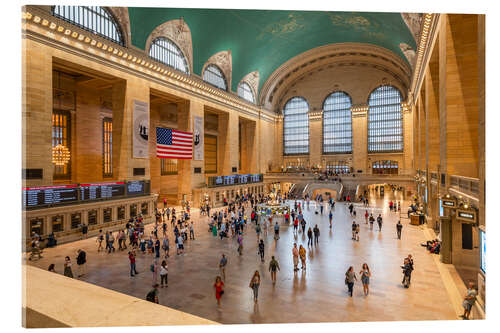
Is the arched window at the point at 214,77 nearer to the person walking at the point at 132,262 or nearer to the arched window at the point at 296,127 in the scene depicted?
the arched window at the point at 296,127

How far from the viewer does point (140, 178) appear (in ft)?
69.1

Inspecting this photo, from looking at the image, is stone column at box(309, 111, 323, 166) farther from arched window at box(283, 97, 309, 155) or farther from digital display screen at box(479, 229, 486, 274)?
digital display screen at box(479, 229, 486, 274)

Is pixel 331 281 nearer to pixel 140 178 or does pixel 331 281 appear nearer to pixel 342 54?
pixel 140 178

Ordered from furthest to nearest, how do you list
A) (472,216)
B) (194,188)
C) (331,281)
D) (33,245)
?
1. (194,188)
2. (33,245)
3. (331,281)
4. (472,216)

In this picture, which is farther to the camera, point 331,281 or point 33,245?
point 33,245

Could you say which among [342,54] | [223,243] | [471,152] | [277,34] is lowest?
[223,243]

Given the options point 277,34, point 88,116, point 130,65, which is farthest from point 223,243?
point 277,34

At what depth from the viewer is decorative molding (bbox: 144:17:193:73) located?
73.2 feet

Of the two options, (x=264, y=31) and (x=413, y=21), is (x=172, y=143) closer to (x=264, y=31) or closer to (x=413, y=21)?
(x=264, y=31)

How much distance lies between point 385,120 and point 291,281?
38.0m

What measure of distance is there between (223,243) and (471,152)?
11.3m

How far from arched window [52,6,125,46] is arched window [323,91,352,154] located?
3282 cm

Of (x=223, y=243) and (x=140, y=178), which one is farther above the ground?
(x=140, y=178)

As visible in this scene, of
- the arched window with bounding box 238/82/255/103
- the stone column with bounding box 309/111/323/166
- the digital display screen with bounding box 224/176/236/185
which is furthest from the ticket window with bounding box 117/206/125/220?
the stone column with bounding box 309/111/323/166
